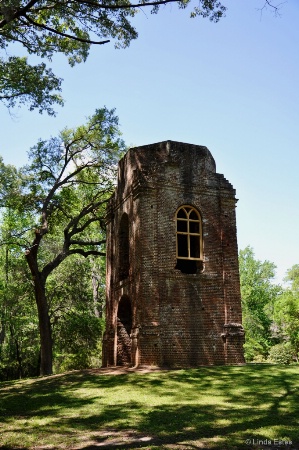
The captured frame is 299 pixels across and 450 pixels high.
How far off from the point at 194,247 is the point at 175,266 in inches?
55.8

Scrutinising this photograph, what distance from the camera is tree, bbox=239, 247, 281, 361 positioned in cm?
3584

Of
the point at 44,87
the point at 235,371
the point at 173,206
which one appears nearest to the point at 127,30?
the point at 44,87

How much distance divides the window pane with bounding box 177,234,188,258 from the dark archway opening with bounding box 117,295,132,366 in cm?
252

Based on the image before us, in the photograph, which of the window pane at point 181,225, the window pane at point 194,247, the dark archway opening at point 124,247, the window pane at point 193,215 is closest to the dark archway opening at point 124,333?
the dark archway opening at point 124,247

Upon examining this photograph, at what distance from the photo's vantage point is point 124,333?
15891 millimetres

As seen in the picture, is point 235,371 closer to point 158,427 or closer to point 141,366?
point 141,366

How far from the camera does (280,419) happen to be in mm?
7227

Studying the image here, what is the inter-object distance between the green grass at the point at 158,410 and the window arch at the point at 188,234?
398cm

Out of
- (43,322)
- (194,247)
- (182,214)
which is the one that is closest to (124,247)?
(194,247)

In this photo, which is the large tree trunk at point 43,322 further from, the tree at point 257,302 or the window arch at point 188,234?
the tree at point 257,302

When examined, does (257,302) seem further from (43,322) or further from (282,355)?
(43,322)

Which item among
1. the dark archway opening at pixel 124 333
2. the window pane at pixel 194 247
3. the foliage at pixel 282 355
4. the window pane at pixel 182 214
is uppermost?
the window pane at pixel 182 214

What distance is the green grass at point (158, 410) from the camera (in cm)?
641

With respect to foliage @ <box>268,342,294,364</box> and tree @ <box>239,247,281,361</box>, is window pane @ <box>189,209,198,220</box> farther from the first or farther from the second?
tree @ <box>239,247,281,361</box>
